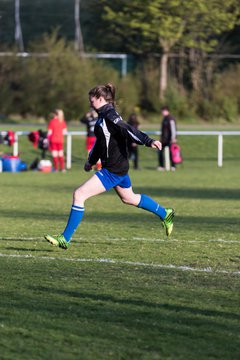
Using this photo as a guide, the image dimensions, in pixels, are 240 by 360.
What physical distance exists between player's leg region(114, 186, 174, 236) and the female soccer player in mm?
144

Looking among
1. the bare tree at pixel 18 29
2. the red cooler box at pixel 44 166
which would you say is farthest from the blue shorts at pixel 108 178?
the bare tree at pixel 18 29

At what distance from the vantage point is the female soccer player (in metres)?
11.3

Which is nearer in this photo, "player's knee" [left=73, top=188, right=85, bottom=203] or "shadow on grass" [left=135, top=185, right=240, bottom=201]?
"player's knee" [left=73, top=188, right=85, bottom=203]

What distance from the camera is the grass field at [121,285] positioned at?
6855mm

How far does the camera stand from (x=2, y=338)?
23.0 ft

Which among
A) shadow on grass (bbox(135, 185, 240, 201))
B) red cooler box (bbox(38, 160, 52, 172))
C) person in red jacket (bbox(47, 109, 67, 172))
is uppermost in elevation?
shadow on grass (bbox(135, 185, 240, 201))

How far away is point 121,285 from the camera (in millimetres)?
9133

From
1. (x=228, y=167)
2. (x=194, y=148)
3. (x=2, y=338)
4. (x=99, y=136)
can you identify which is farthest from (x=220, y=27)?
(x=2, y=338)

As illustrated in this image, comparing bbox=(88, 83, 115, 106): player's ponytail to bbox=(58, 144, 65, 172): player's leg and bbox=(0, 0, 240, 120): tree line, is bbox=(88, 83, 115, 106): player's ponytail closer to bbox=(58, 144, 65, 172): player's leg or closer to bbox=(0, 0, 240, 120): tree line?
bbox=(58, 144, 65, 172): player's leg

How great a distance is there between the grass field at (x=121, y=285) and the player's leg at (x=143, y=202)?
0.29 meters

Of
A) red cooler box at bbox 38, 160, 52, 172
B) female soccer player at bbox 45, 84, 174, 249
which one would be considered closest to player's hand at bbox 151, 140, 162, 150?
female soccer player at bbox 45, 84, 174, 249

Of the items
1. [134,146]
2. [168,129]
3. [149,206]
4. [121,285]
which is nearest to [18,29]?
[134,146]

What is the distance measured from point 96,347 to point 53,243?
467 centimetres

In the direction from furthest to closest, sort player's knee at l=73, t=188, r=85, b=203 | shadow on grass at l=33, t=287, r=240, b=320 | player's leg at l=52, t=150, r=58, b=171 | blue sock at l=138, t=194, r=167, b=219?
player's leg at l=52, t=150, r=58, b=171, blue sock at l=138, t=194, r=167, b=219, player's knee at l=73, t=188, r=85, b=203, shadow on grass at l=33, t=287, r=240, b=320
